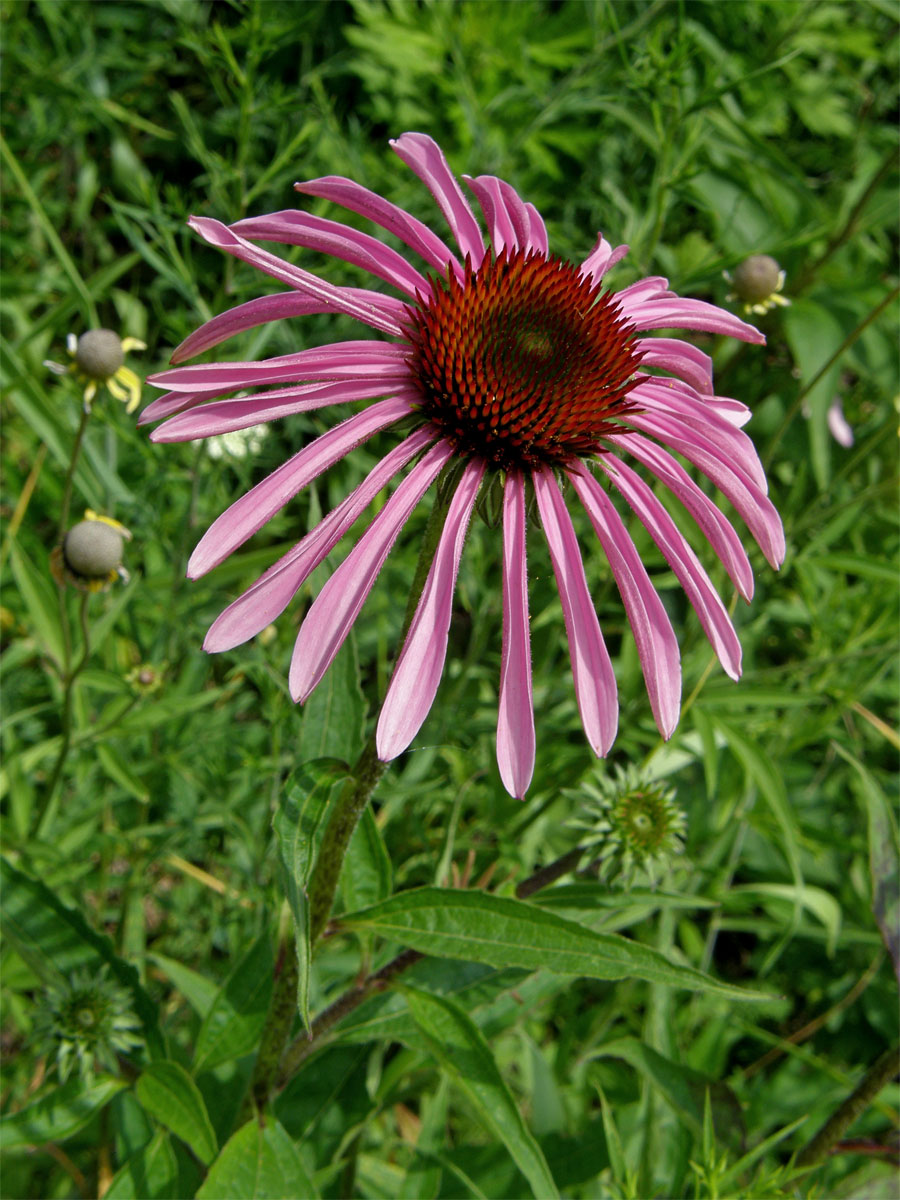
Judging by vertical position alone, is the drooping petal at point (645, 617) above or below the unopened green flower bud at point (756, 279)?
below

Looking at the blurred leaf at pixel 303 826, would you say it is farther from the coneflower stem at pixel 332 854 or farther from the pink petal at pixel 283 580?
the pink petal at pixel 283 580

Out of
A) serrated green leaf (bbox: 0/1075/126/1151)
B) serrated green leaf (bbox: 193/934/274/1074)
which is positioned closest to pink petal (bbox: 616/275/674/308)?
serrated green leaf (bbox: 193/934/274/1074)

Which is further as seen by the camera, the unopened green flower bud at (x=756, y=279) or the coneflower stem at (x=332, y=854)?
the unopened green flower bud at (x=756, y=279)

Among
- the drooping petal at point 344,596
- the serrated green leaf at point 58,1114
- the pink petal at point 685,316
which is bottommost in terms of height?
the serrated green leaf at point 58,1114

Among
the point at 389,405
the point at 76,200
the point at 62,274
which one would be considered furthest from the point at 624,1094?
the point at 76,200

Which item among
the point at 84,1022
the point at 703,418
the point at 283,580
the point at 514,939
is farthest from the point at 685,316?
the point at 84,1022

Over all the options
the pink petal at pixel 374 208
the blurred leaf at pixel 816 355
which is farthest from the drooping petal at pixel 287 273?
the blurred leaf at pixel 816 355

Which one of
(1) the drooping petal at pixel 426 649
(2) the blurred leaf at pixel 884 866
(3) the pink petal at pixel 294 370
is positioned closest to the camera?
(1) the drooping petal at pixel 426 649

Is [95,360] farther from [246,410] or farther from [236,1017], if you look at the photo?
[236,1017]
